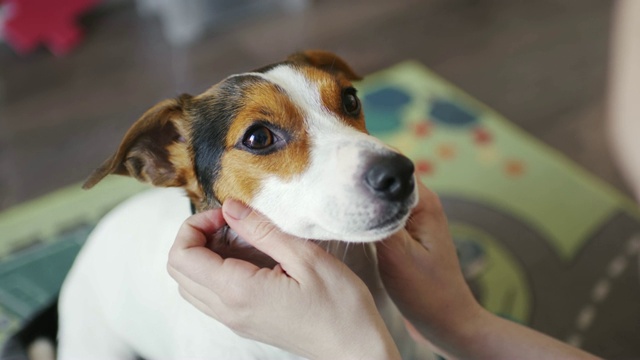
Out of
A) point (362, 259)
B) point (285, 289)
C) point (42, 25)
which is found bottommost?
point (42, 25)

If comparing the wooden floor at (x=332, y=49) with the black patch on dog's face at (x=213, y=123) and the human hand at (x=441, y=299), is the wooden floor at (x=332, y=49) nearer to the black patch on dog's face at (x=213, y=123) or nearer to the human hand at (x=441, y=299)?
the black patch on dog's face at (x=213, y=123)

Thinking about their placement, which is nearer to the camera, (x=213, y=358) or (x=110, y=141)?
(x=213, y=358)

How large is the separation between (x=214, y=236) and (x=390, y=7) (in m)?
2.49

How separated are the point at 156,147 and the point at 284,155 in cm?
25

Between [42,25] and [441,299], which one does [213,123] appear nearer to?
[441,299]

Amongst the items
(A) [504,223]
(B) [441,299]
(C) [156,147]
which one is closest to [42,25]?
(C) [156,147]

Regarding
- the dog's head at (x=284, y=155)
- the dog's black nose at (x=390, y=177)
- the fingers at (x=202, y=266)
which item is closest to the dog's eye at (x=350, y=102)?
the dog's head at (x=284, y=155)

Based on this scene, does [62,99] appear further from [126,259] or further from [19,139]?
[126,259]

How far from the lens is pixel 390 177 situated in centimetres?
90

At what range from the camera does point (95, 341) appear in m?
1.21

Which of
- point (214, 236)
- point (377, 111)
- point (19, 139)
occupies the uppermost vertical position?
point (214, 236)

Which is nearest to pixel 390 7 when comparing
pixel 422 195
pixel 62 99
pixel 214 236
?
pixel 62 99

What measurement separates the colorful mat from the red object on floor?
113cm

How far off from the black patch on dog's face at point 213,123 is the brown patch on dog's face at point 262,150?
1 cm
